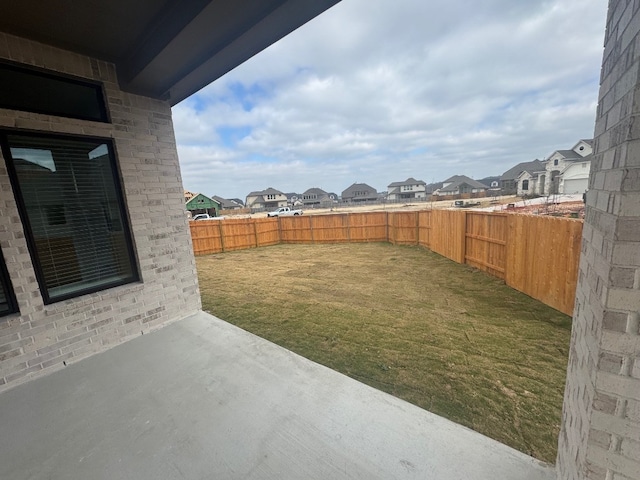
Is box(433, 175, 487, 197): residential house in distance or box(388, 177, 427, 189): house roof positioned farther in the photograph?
box(388, 177, 427, 189): house roof

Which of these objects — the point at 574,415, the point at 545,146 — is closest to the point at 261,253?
the point at 574,415

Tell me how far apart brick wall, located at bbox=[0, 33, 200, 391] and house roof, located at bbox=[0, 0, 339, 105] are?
335 millimetres

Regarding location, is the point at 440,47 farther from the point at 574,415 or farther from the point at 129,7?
the point at 574,415

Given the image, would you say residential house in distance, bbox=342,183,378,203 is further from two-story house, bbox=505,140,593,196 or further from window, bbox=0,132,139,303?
window, bbox=0,132,139,303

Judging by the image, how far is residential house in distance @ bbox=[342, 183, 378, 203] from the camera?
6178 cm

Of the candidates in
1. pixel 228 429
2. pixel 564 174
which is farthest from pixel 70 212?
pixel 564 174

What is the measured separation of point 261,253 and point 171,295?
8.44 m

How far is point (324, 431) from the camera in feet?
5.91

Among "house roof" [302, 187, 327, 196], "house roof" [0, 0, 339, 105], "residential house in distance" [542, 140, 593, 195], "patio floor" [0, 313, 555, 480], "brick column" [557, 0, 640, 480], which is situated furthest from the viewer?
"house roof" [302, 187, 327, 196]

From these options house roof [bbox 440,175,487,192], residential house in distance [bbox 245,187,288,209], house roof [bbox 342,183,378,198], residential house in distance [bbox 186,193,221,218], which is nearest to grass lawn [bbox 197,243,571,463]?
residential house in distance [bbox 186,193,221,218]

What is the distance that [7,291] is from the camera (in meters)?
2.44

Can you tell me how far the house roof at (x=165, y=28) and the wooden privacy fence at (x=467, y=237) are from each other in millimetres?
5005

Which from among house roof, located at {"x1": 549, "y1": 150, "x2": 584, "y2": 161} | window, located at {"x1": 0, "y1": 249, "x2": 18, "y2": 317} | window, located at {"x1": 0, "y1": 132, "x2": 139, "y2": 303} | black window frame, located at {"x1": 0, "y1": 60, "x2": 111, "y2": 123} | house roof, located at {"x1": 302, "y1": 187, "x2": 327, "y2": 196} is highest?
house roof, located at {"x1": 549, "y1": 150, "x2": 584, "y2": 161}

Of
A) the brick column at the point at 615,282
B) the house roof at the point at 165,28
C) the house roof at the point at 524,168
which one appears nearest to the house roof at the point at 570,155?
the house roof at the point at 524,168
